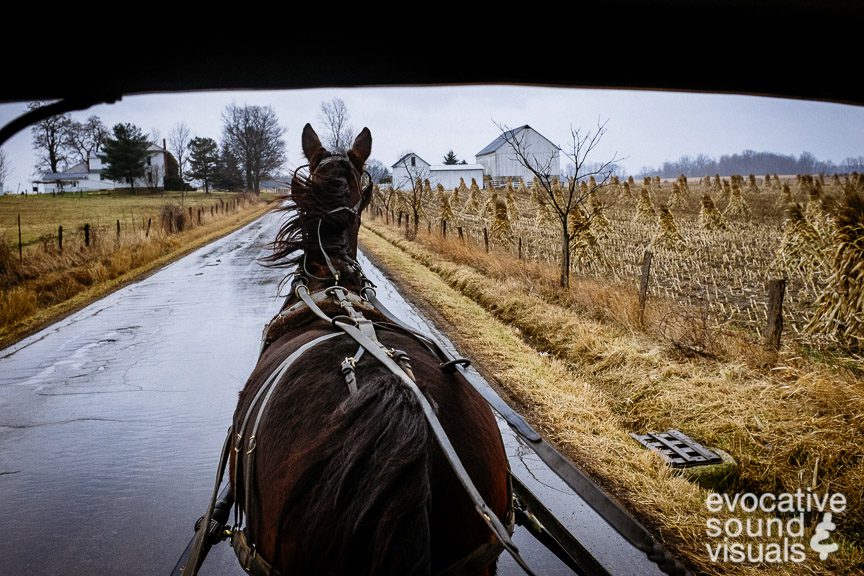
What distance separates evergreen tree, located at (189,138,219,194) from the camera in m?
43.8

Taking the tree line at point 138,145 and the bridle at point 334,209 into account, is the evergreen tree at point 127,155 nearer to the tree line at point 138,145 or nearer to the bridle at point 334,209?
the tree line at point 138,145

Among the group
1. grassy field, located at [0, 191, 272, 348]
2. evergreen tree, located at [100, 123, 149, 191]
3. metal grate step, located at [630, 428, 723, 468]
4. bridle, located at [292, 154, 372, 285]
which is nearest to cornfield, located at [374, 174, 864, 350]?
metal grate step, located at [630, 428, 723, 468]

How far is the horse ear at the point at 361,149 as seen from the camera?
4.33 meters

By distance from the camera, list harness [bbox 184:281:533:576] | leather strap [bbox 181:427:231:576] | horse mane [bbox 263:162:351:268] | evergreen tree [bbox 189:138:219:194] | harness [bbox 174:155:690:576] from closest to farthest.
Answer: harness [bbox 184:281:533:576] → harness [bbox 174:155:690:576] → leather strap [bbox 181:427:231:576] → horse mane [bbox 263:162:351:268] → evergreen tree [bbox 189:138:219:194]

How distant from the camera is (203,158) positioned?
148ft

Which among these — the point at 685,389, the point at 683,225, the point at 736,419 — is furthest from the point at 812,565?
the point at 683,225

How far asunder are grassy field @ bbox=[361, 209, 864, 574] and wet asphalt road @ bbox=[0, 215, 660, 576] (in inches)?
17.5

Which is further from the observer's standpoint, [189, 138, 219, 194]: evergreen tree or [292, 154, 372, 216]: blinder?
[189, 138, 219, 194]: evergreen tree

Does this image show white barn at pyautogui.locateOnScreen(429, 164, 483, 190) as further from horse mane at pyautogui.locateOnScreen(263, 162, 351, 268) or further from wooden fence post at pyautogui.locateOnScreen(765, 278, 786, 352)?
horse mane at pyautogui.locateOnScreen(263, 162, 351, 268)

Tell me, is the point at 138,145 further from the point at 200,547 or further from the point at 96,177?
the point at 200,547

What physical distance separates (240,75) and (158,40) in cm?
24

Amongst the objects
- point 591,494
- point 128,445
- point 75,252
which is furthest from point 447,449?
point 75,252

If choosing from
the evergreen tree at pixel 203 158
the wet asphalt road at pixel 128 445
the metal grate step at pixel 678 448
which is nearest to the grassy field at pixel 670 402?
the metal grate step at pixel 678 448

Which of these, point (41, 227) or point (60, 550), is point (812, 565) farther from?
point (41, 227)
